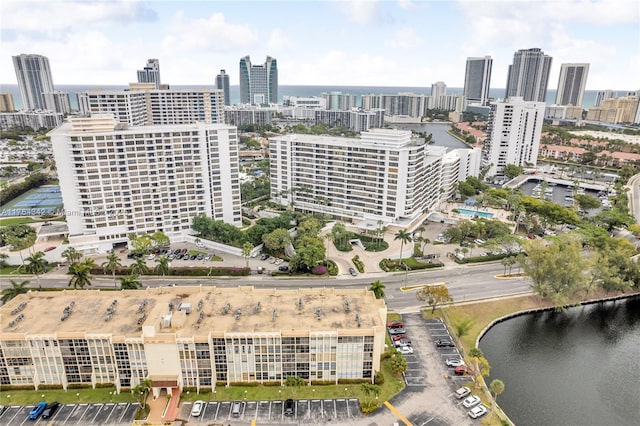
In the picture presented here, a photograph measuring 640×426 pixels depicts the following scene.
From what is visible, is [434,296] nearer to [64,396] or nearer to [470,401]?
[470,401]

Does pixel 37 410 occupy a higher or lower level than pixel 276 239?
lower

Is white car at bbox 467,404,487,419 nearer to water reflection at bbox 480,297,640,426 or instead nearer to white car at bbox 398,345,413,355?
water reflection at bbox 480,297,640,426

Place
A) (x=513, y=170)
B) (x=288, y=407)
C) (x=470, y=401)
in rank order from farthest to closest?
(x=513, y=170), (x=470, y=401), (x=288, y=407)

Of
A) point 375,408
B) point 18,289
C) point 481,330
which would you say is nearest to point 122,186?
point 18,289

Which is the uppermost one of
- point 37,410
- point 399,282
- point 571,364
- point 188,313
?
point 188,313

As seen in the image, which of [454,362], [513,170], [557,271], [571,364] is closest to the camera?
[454,362]

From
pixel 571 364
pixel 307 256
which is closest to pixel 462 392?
pixel 571 364

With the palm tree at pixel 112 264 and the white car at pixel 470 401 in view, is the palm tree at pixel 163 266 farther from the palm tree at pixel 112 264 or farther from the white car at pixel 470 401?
the white car at pixel 470 401

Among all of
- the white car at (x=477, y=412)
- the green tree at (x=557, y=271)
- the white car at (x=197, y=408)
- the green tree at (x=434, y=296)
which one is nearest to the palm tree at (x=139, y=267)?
the white car at (x=197, y=408)
